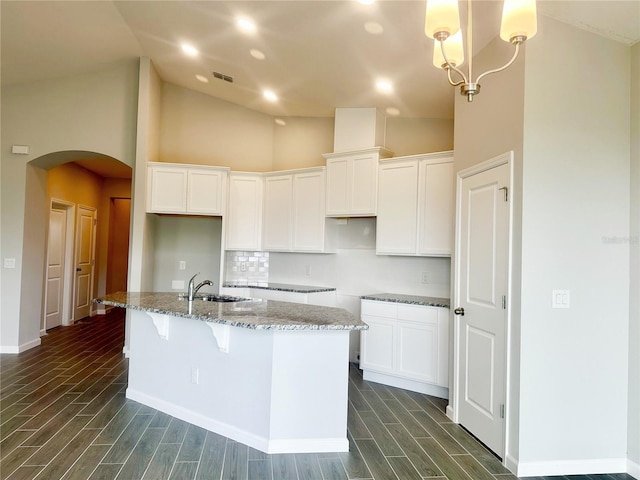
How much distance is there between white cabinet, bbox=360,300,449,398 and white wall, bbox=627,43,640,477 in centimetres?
141

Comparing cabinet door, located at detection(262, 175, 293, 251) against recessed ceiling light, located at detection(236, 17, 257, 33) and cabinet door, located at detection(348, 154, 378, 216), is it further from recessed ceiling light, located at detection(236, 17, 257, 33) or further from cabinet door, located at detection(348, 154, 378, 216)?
recessed ceiling light, located at detection(236, 17, 257, 33)

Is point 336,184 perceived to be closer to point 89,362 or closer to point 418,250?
point 418,250

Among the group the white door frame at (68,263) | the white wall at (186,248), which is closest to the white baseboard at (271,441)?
the white wall at (186,248)

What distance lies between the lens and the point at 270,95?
5.16 meters

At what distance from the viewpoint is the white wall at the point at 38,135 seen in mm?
4996

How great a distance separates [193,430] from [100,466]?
67 cm

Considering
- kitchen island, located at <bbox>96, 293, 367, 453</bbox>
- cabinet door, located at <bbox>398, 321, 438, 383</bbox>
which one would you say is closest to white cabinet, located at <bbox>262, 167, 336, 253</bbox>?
cabinet door, located at <bbox>398, 321, 438, 383</bbox>

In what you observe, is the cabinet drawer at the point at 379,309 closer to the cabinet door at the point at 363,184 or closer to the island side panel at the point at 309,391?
the cabinet door at the point at 363,184

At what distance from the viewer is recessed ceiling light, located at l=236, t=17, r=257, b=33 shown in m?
3.58

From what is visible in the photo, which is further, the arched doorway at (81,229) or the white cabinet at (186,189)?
the arched doorway at (81,229)

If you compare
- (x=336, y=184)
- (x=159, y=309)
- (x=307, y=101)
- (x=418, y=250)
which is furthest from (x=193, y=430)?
(x=307, y=101)

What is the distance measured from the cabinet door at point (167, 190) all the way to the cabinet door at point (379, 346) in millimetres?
2761

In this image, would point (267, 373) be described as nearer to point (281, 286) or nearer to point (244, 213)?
point (281, 286)

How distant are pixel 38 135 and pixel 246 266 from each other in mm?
2999
